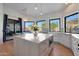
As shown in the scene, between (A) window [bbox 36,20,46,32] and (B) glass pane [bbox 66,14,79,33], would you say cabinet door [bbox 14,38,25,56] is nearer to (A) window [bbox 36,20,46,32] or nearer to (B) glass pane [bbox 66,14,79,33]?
(A) window [bbox 36,20,46,32]

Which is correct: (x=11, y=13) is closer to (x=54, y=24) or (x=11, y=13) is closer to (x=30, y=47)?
(x=30, y=47)

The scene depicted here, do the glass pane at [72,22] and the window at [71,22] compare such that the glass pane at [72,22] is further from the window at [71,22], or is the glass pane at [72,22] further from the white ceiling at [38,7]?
the white ceiling at [38,7]

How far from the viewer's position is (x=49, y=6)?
5.76ft

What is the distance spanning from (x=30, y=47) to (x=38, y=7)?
696 millimetres

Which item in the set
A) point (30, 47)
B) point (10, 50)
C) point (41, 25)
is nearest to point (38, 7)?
point (41, 25)

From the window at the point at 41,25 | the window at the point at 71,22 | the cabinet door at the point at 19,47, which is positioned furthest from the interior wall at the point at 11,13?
the window at the point at 71,22

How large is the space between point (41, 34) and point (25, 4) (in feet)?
1.97

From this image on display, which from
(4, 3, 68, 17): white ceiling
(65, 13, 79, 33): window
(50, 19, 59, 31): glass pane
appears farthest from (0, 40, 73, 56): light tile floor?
(4, 3, 68, 17): white ceiling

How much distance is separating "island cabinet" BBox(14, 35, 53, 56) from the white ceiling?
0.46 metres

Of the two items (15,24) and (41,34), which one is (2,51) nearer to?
(15,24)

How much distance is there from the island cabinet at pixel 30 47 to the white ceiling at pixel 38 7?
459 millimetres

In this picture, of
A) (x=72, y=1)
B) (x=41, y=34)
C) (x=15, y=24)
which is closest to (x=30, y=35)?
(x=41, y=34)

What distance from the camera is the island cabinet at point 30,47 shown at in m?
1.65

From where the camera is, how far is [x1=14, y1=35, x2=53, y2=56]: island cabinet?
165 centimetres
